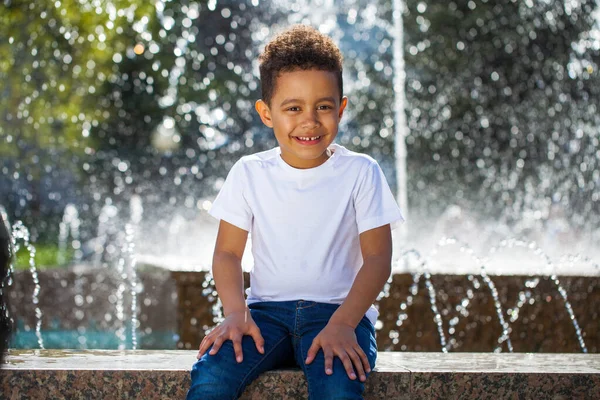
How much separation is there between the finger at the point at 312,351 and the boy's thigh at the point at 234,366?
0.39 ft

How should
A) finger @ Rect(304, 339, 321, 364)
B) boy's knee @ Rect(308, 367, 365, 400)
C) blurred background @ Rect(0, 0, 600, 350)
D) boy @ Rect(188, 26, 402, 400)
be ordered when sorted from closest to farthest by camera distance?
boy's knee @ Rect(308, 367, 365, 400) < finger @ Rect(304, 339, 321, 364) < boy @ Rect(188, 26, 402, 400) < blurred background @ Rect(0, 0, 600, 350)

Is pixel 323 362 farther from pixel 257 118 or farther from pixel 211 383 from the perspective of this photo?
pixel 257 118

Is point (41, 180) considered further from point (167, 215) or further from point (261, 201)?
point (261, 201)

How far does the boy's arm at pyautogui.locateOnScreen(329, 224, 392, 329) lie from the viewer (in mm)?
2188

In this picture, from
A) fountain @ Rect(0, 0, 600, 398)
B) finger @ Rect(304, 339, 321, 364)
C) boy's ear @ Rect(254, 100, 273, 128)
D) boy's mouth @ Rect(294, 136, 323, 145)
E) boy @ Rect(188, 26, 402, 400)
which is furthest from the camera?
fountain @ Rect(0, 0, 600, 398)

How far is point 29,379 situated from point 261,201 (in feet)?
2.42

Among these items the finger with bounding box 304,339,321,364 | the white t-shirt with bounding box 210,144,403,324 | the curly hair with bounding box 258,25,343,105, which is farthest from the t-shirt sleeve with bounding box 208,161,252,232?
the finger with bounding box 304,339,321,364

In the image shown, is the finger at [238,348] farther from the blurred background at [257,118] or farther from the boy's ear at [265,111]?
the blurred background at [257,118]

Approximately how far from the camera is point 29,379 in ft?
7.16

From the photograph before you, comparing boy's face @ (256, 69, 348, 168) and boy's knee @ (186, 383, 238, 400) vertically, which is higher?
boy's face @ (256, 69, 348, 168)

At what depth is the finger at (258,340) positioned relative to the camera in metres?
2.18

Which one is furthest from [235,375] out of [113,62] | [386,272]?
[113,62]

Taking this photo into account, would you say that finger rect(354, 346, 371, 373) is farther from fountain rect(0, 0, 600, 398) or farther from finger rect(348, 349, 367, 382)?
fountain rect(0, 0, 600, 398)

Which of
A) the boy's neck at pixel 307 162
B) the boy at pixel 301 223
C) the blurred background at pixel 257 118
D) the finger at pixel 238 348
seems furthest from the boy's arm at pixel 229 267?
the blurred background at pixel 257 118
